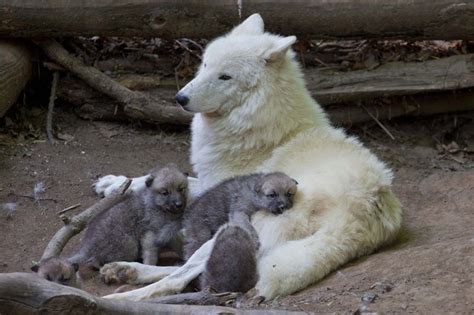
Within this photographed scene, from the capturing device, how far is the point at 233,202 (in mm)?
6441

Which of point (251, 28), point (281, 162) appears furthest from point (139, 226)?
point (251, 28)

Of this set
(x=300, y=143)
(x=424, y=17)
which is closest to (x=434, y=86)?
(x=424, y=17)

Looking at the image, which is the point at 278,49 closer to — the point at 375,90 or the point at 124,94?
the point at 375,90

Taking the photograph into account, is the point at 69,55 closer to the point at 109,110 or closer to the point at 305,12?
the point at 109,110

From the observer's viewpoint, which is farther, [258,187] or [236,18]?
[236,18]

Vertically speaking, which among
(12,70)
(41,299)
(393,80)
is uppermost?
(41,299)

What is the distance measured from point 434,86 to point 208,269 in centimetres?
407

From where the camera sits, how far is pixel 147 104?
29.3ft

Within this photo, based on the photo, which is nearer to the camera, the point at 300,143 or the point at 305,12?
the point at 300,143

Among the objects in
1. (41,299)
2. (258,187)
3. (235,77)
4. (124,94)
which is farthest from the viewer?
(124,94)

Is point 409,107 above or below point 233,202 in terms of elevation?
below

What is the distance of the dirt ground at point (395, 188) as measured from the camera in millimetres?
5309

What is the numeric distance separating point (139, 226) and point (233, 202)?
83 centimetres

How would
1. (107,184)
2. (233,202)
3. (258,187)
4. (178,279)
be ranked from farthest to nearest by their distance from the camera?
(107,184), (233,202), (258,187), (178,279)
